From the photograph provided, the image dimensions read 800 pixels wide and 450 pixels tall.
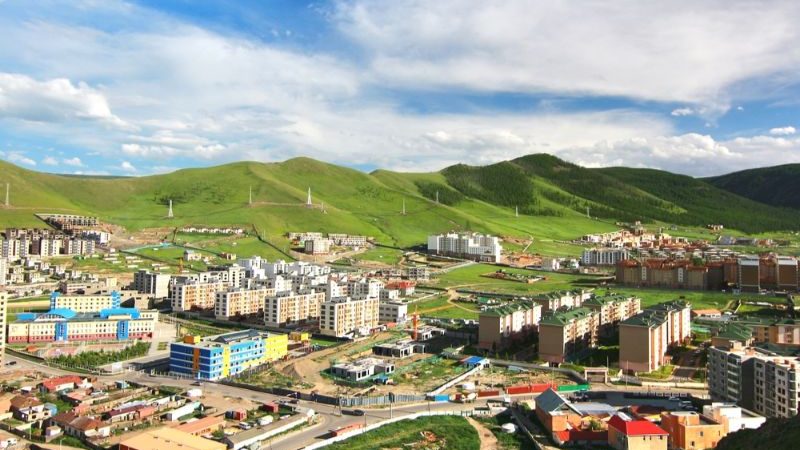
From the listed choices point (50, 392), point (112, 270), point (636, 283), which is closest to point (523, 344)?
point (50, 392)

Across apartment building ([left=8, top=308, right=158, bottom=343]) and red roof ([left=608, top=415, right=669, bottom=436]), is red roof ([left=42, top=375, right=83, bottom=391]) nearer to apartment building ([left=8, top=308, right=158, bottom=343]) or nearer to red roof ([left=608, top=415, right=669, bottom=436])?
apartment building ([left=8, top=308, right=158, bottom=343])

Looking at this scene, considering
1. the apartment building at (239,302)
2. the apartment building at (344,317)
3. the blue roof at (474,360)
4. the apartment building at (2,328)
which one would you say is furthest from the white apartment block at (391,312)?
the apartment building at (2,328)

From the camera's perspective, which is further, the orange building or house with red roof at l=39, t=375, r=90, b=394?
house with red roof at l=39, t=375, r=90, b=394

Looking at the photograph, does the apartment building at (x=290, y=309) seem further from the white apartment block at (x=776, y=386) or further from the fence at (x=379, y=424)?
the white apartment block at (x=776, y=386)

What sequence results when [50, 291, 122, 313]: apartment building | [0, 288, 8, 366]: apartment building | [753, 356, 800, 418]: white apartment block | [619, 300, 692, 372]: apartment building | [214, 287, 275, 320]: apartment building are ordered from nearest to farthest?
[753, 356, 800, 418]: white apartment block → [619, 300, 692, 372]: apartment building → [0, 288, 8, 366]: apartment building → [50, 291, 122, 313]: apartment building → [214, 287, 275, 320]: apartment building

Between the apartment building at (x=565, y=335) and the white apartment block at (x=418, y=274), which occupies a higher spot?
the white apartment block at (x=418, y=274)

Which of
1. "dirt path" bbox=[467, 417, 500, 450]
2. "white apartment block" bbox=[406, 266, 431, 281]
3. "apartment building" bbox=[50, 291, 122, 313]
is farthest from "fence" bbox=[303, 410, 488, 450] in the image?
"white apartment block" bbox=[406, 266, 431, 281]

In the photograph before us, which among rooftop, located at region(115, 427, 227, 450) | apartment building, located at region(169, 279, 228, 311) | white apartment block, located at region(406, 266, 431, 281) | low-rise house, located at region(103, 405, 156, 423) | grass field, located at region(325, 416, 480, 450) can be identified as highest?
white apartment block, located at region(406, 266, 431, 281)

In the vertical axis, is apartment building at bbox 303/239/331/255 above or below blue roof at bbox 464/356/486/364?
above

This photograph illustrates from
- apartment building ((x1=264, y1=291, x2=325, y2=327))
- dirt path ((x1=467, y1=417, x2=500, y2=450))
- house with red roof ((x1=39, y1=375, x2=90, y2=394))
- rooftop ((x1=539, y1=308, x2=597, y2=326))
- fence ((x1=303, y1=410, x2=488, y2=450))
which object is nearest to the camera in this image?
fence ((x1=303, y1=410, x2=488, y2=450))
